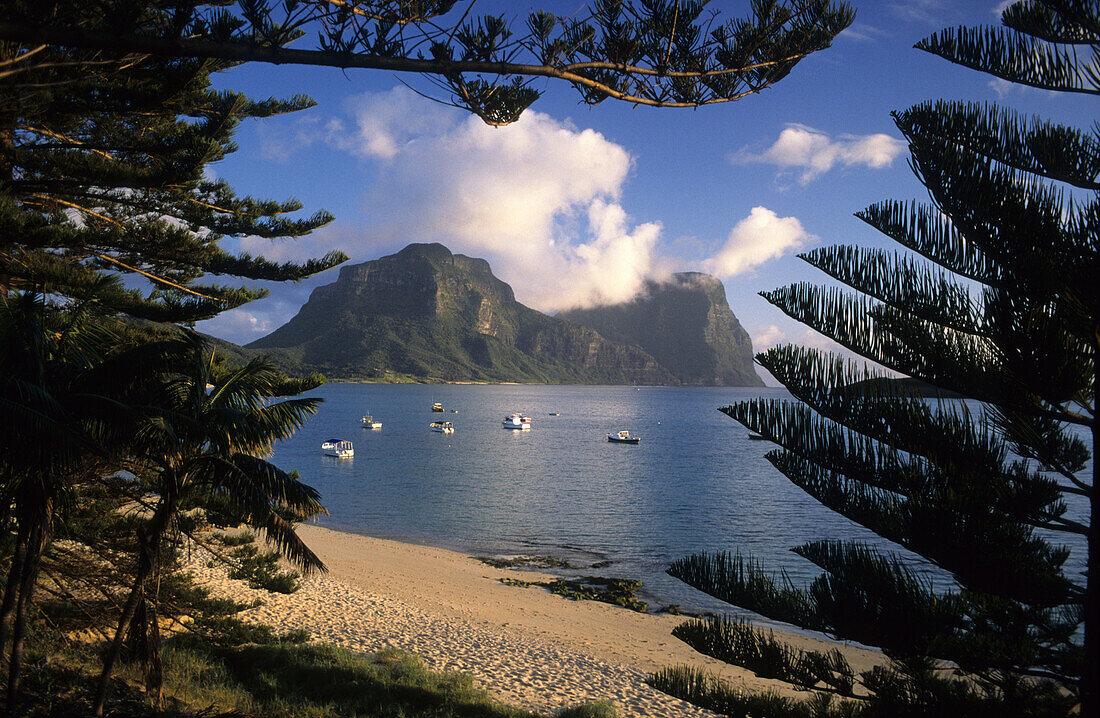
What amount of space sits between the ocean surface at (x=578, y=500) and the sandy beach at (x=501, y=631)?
288 centimetres

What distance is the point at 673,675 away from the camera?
4258 mm

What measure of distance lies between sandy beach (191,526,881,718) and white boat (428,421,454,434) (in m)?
45.7

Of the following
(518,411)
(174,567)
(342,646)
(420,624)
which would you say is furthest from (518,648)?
(518,411)

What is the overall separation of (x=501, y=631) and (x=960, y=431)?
41.9 feet

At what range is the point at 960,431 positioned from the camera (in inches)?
152

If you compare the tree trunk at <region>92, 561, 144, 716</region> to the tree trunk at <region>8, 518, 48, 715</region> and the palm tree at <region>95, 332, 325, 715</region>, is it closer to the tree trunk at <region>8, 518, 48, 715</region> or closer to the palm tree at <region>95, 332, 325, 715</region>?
the palm tree at <region>95, 332, 325, 715</region>

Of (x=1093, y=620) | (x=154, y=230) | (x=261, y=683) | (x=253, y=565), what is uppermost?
→ (x=154, y=230)

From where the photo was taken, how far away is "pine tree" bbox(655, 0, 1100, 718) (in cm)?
340

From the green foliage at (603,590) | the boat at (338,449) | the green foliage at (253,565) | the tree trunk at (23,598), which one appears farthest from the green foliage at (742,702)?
the boat at (338,449)

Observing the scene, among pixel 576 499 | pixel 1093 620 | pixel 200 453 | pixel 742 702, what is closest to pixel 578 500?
pixel 576 499

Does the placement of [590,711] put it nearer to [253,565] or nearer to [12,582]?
[253,565]

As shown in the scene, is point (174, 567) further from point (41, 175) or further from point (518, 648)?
point (518, 648)

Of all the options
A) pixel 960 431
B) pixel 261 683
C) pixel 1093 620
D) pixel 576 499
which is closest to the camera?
pixel 1093 620

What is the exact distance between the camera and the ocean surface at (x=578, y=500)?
23438 millimetres
